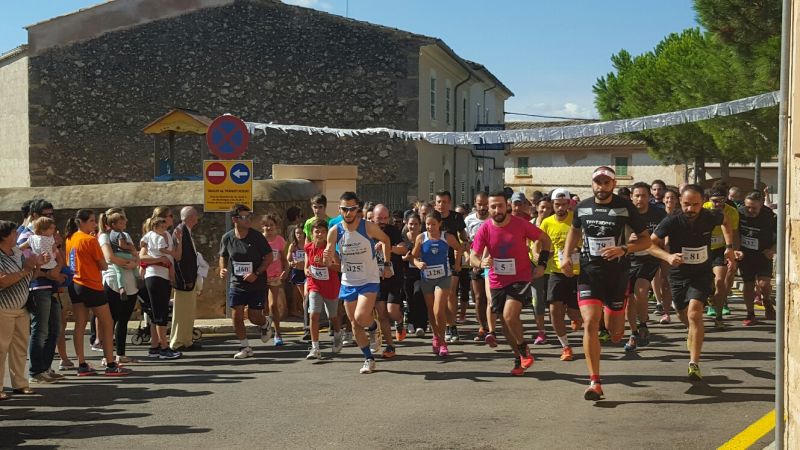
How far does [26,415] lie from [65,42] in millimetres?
24546

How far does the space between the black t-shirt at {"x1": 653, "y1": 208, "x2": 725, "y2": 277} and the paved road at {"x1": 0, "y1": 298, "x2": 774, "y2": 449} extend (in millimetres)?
1049

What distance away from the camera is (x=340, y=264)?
36.9ft

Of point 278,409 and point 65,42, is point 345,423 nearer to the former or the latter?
point 278,409

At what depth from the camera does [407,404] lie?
858cm

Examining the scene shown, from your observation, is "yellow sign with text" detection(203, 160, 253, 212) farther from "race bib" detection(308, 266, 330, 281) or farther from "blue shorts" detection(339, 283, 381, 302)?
"blue shorts" detection(339, 283, 381, 302)

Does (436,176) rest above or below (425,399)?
above

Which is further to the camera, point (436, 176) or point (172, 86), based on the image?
point (436, 176)

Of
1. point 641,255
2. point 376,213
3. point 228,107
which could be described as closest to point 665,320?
point 641,255

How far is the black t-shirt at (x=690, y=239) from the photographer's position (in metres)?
10.1

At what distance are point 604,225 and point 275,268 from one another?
5926mm

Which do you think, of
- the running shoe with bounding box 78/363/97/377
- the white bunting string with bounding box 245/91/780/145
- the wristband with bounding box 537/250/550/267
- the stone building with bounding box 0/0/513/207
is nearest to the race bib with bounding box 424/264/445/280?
the wristband with bounding box 537/250/550/267

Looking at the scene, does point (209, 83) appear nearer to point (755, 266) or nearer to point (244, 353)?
point (244, 353)

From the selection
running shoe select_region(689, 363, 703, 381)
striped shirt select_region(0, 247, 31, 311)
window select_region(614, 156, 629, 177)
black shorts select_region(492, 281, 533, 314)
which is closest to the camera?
striped shirt select_region(0, 247, 31, 311)

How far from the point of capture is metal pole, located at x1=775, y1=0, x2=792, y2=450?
524cm
